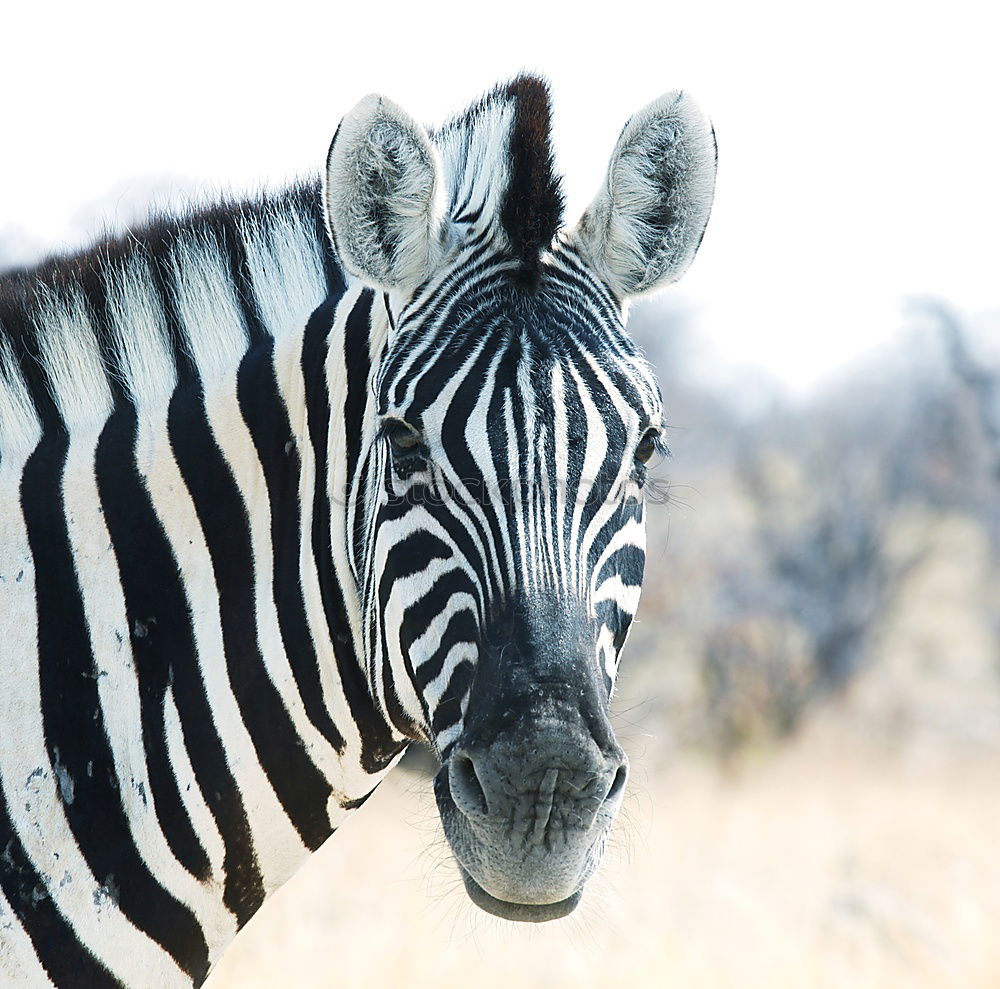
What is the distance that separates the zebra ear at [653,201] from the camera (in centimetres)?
322

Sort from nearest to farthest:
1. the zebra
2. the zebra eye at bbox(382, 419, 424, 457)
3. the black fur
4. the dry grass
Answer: the zebra, the zebra eye at bbox(382, 419, 424, 457), the black fur, the dry grass

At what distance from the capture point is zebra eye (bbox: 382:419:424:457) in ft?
9.37

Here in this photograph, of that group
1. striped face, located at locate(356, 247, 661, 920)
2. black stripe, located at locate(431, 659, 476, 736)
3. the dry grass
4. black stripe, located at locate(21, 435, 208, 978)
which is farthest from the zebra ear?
the dry grass

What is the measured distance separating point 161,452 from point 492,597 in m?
1.20

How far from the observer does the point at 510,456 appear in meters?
2.74

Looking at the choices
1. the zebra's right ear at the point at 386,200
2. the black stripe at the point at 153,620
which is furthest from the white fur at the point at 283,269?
the black stripe at the point at 153,620

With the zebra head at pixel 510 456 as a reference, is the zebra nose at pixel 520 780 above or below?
below

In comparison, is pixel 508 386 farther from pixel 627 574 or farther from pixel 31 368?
pixel 31 368

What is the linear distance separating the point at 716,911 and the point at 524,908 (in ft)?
31.7

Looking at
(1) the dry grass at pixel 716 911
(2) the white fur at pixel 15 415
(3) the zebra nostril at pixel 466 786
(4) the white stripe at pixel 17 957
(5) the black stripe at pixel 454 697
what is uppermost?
(2) the white fur at pixel 15 415

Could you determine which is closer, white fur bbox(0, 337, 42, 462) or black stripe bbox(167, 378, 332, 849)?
black stripe bbox(167, 378, 332, 849)

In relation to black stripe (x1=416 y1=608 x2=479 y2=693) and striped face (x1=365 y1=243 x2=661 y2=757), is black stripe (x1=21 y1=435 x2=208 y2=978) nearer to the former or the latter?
striped face (x1=365 y1=243 x2=661 y2=757)

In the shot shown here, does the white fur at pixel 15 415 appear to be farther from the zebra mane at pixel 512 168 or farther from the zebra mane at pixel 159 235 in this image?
the zebra mane at pixel 512 168

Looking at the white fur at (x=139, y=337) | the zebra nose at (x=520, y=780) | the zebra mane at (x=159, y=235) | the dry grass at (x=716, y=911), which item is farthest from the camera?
the dry grass at (x=716, y=911)
